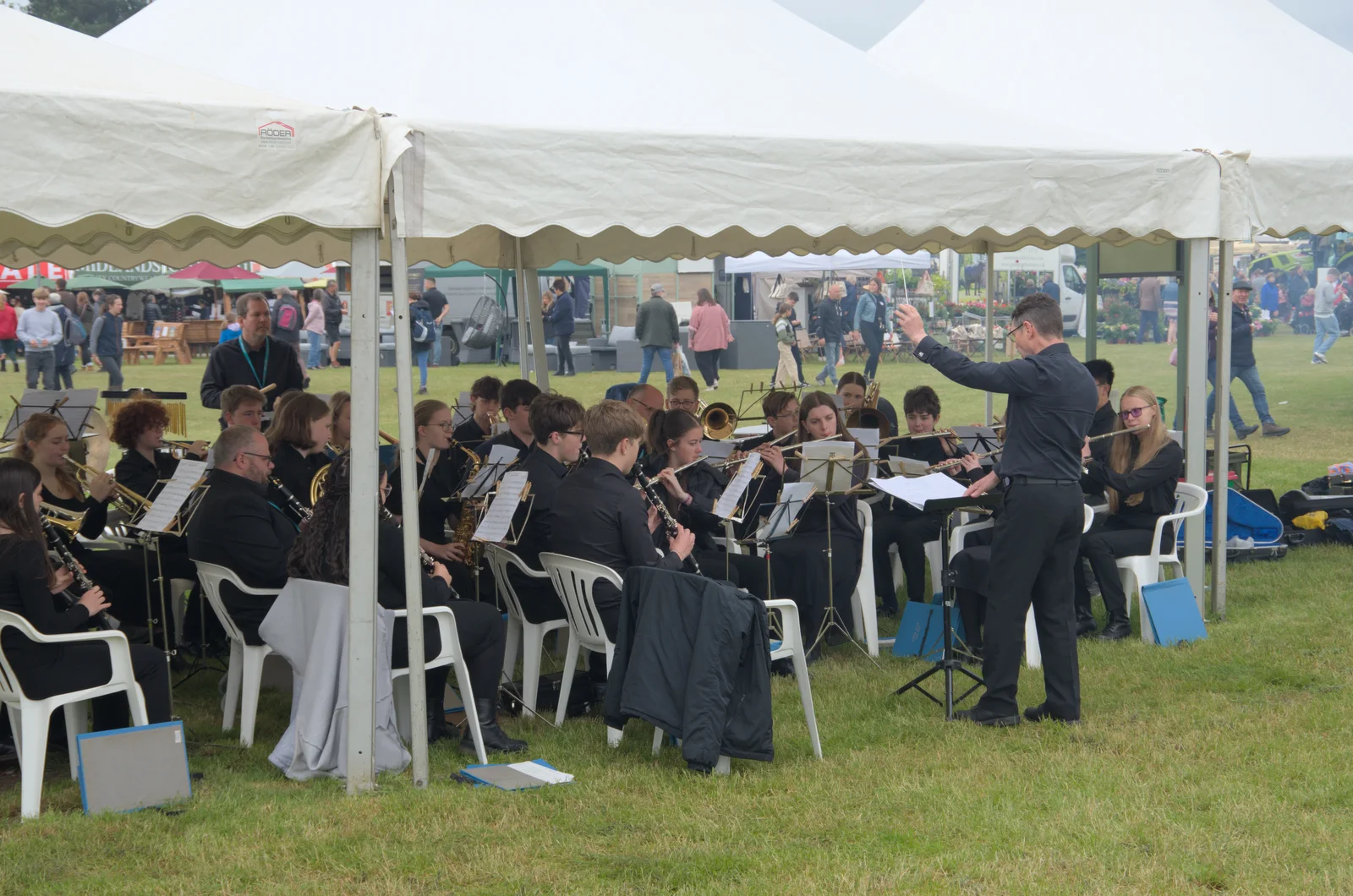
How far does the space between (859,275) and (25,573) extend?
30.0 metres

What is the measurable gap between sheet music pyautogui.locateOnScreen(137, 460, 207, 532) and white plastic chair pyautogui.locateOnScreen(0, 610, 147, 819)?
0.77 metres

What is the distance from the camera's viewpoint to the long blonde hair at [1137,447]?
6.42 m

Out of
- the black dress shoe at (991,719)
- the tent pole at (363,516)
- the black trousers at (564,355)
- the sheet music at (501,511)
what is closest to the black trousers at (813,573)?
the black dress shoe at (991,719)

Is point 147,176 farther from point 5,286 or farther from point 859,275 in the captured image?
point 859,275

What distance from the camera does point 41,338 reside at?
19.2 meters

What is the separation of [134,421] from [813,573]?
333 centimetres

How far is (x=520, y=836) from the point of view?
3.90 meters

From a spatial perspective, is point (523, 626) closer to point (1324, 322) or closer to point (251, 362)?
point (251, 362)

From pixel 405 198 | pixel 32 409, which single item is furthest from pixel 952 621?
pixel 32 409

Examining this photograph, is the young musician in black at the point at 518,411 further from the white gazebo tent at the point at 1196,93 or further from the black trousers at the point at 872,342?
the black trousers at the point at 872,342

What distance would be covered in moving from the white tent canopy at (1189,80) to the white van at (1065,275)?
42.7ft

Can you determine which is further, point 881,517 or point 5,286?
point 5,286

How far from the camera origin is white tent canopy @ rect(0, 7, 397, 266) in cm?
366

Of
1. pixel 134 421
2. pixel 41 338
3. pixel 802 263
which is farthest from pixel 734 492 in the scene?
pixel 41 338
